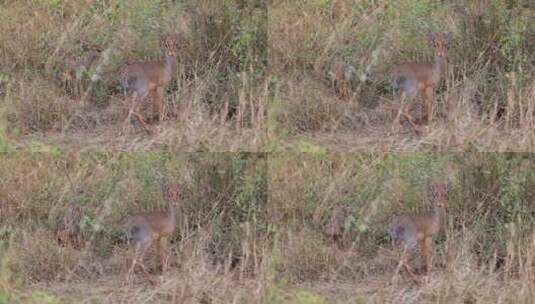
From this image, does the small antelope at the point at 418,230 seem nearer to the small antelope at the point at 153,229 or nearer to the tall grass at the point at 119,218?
the tall grass at the point at 119,218

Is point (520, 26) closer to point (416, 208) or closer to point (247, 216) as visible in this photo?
point (416, 208)

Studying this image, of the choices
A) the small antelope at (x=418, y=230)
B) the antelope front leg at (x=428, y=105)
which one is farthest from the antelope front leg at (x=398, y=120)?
the small antelope at (x=418, y=230)

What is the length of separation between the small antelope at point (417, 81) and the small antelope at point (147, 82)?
3.87 feet

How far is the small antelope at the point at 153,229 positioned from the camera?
5.83 metres

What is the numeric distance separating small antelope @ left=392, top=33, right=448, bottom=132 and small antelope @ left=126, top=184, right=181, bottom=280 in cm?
123

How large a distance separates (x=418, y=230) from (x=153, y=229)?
1353 millimetres

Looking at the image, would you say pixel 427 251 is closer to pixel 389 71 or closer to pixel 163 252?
pixel 389 71

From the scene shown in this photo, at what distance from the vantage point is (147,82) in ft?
19.3

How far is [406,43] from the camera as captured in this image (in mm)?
6023

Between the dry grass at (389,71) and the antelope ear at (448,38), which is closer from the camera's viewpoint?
the dry grass at (389,71)

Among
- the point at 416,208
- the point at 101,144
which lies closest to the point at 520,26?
the point at 416,208

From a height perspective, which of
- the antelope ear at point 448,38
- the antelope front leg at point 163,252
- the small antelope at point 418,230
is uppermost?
the antelope ear at point 448,38

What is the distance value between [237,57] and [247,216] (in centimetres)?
83

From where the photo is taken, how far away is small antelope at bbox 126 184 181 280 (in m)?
5.83
